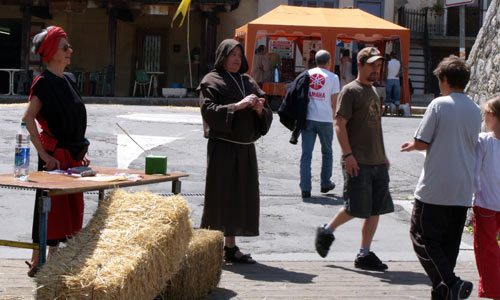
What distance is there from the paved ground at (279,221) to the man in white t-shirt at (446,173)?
1.95ft

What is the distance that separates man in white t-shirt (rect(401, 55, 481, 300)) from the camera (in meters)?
4.77

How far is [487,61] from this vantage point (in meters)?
8.01

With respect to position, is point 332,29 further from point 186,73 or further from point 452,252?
point 452,252

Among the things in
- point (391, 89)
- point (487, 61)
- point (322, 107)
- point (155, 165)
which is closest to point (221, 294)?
point (155, 165)

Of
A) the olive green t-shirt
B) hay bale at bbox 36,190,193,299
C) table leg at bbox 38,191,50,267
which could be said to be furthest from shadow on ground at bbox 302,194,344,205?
table leg at bbox 38,191,50,267

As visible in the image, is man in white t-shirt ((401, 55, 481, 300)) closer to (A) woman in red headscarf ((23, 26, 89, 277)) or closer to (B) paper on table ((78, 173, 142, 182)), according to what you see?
(B) paper on table ((78, 173, 142, 182))

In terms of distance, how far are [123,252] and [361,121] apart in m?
2.52

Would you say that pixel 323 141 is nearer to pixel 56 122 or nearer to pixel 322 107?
pixel 322 107

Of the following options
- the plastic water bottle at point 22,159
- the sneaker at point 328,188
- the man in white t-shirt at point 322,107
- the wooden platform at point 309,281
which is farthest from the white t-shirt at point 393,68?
the plastic water bottle at point 22,159

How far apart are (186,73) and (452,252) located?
22.9 m

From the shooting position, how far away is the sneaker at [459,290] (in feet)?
15.2

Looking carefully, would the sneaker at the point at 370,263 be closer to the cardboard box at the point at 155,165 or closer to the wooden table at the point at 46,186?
the cardboard box at the point at 155,165

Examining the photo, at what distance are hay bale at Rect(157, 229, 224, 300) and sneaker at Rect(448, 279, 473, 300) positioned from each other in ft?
5.04

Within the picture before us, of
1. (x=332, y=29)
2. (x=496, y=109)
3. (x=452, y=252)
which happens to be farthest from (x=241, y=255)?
(x=332, y=29)
